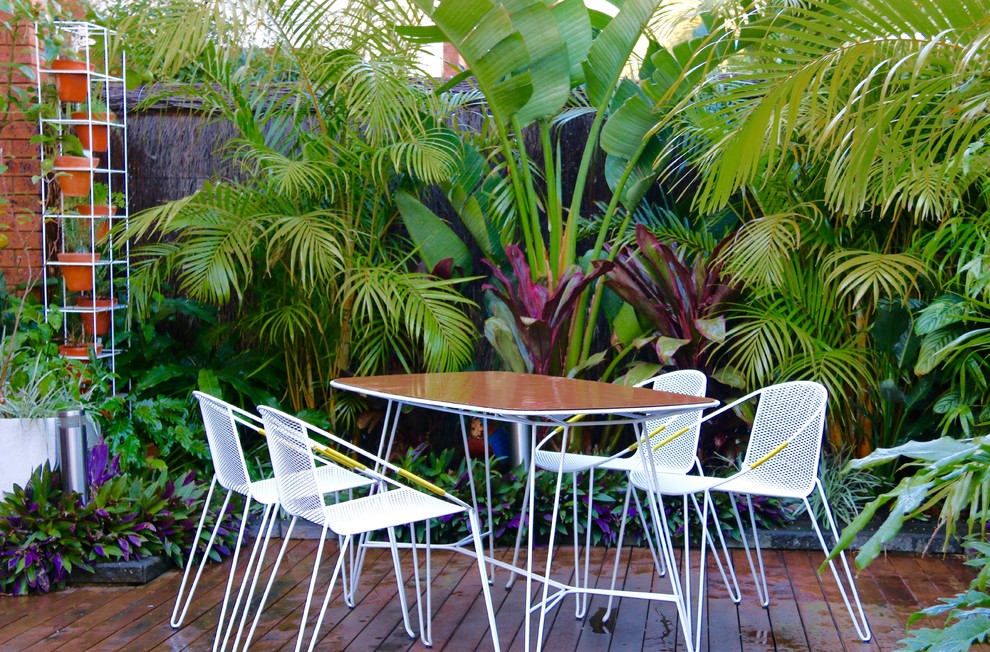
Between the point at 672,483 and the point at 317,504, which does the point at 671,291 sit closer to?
the point at 672,483

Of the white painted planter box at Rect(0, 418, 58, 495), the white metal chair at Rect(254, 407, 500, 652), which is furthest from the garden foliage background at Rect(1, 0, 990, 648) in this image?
the white metal chair at Rect(254, 407, 500, 652)

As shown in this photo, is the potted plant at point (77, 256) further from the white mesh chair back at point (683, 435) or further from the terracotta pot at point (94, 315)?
the white mesh chair back at point (683, 435)

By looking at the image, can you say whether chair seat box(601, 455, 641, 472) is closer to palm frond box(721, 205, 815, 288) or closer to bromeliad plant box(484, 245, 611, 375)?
palm frond box(721, 205, 815, 288)

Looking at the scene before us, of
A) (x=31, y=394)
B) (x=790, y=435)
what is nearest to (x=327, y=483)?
(x=31, y=394)

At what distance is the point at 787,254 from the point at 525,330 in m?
1.39

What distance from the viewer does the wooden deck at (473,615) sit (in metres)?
3.81

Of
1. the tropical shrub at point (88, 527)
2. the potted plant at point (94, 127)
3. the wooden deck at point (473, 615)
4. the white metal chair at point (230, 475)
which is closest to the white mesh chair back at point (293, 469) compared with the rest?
the white metal chair at point (230, 475)

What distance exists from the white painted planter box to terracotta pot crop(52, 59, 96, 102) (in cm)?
182

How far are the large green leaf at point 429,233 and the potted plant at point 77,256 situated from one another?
1.67m

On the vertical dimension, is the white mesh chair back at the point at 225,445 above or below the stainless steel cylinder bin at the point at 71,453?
above

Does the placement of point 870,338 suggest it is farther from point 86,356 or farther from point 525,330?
→ point 86,356

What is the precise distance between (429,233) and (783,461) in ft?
8.72

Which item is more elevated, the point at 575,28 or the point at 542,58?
the point at 575,28

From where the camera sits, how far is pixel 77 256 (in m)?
5.56
